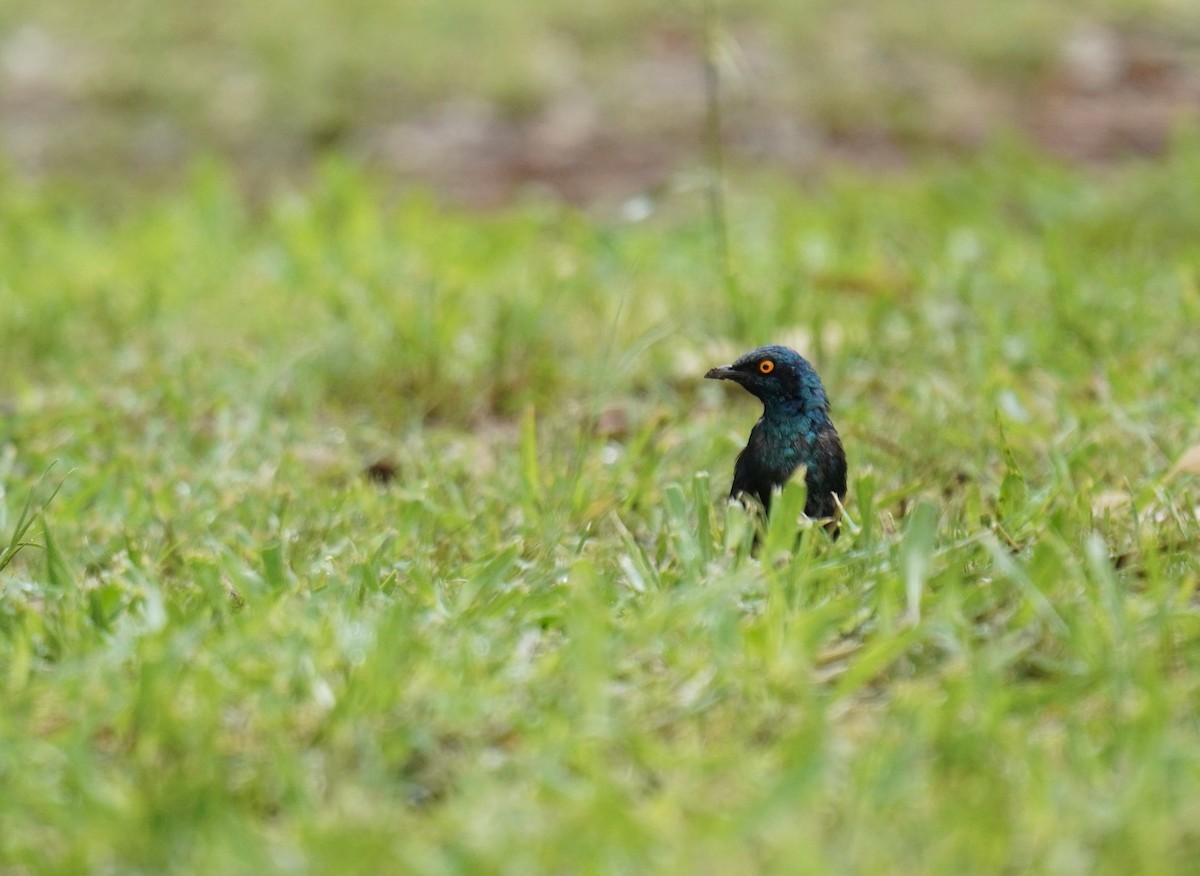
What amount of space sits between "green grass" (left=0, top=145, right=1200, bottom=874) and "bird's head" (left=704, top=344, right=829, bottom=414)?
0.18m

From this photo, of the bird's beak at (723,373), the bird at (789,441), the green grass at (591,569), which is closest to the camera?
the green grass at (591,569)

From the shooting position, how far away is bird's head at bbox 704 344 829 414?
278 cm

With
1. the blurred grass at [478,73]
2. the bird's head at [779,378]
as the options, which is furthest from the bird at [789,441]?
the blurred grass at [478,73]

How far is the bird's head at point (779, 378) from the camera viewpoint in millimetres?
2783

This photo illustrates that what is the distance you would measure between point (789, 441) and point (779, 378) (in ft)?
0.50

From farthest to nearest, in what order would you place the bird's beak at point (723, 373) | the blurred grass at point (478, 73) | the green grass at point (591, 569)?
the blurred grass at point (478, 73) → the bird's beak at point (723, 373) → the green grass at point (591, 569)

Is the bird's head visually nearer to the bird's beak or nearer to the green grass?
the bird's beak

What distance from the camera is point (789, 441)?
2719mm

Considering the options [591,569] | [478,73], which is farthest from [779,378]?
[478,73]

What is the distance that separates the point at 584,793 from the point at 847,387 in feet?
7.53

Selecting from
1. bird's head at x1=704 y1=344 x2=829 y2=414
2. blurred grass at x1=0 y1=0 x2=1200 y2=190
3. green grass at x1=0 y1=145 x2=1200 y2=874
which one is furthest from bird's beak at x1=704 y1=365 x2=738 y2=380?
blurred grass at x1=0 y1=0 x2=1200 y2=190

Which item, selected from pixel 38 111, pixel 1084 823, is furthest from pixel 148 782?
pixel 38 111

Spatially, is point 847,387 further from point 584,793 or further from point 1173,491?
point 584,793

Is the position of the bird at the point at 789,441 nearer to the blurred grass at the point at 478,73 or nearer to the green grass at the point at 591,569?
the green grass at the point at 591,569
